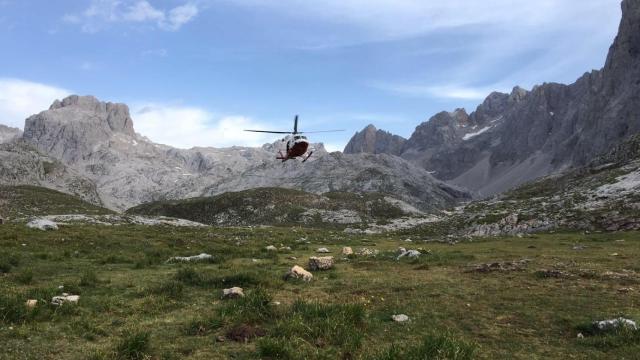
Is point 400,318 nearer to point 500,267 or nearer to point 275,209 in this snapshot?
point 500,267

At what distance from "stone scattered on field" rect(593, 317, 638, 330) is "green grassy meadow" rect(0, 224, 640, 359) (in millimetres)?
312

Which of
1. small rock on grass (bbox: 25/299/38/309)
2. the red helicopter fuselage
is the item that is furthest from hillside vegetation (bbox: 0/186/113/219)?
small rock on grass (bbox: 25/299/38/309)

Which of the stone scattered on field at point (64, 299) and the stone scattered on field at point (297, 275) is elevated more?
the stone scattered on field at point (64, 299)

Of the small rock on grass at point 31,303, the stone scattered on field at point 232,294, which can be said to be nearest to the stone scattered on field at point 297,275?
the stone scattered on field at point 232,294

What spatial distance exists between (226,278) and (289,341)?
842cm

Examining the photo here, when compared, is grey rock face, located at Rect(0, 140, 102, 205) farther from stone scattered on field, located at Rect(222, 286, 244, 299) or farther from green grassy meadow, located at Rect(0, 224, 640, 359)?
stone scattered on field, located at Rect(222, 286, 244, 299)

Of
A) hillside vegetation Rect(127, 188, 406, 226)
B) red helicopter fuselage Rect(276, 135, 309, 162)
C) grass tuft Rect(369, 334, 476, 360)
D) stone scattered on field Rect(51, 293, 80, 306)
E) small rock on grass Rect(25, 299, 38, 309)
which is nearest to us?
grass tuft Rect(369, 334, 476, 360)

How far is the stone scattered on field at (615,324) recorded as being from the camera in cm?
1329

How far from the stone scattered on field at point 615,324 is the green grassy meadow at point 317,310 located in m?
0.31

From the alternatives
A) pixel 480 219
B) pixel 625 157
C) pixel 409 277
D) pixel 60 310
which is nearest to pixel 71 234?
pixel 60 310

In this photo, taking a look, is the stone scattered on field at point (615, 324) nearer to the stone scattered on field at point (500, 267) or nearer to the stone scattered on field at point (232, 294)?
the stone scattered on field at point (500, 267)

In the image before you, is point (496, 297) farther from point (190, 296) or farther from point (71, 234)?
point (71, 234)

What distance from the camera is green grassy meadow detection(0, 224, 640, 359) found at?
1198 cm

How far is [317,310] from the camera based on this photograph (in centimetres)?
1444
